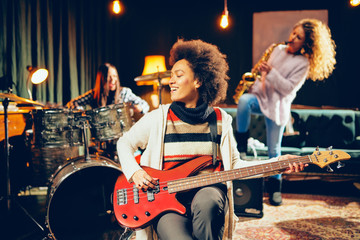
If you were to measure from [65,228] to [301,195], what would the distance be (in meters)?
2.94

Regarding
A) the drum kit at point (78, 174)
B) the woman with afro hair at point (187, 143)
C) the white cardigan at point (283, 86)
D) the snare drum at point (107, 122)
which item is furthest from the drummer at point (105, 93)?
the woman with afro hair at point (187, 143)

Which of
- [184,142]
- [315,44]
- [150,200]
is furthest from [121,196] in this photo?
[315,44]

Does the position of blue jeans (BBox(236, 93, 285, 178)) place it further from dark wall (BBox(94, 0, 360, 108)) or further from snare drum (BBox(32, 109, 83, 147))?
dark wall (BBox(94, 0, 360, 108))

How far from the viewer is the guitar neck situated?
1.48 m

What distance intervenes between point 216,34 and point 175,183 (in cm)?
492

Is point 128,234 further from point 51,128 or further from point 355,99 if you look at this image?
point 355,99

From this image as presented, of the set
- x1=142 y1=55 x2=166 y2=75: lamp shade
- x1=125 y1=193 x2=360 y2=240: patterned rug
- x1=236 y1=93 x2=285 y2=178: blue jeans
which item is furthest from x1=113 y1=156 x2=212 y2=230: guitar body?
x1=142 y1=55 x2=166 y2=75: lamp shade

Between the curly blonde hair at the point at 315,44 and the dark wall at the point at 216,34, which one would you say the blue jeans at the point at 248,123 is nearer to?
the curly blonde hair at the point at 315,44

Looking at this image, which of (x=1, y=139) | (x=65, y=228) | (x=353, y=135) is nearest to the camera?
(x=65, y=228)

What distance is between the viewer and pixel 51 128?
2479 mm

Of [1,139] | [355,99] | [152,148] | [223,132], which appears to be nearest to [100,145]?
[1,139]

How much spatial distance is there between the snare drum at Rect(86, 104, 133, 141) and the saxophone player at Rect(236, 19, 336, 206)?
50.4 inches

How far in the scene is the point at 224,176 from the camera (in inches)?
58.7

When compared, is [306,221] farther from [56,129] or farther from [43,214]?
[43,214]
